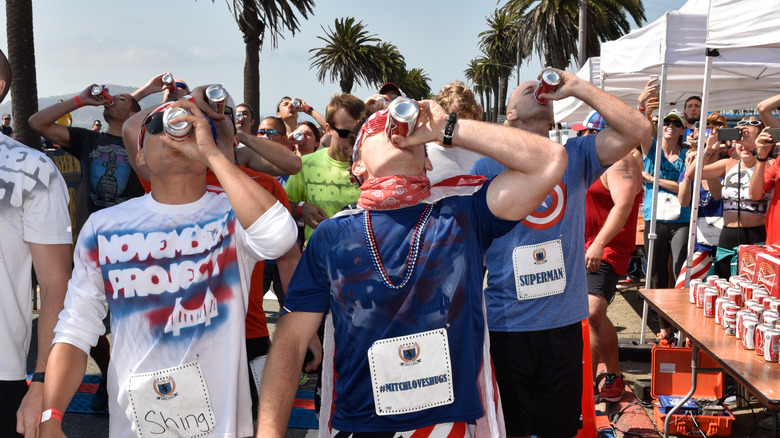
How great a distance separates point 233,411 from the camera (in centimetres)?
205

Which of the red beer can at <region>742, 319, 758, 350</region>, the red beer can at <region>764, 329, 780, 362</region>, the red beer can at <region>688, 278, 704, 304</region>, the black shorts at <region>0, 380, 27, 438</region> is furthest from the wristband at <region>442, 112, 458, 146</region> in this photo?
the red beer can at <region>688, 278, 704, 304</region>

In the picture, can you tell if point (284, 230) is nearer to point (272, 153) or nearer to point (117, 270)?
point (117, 270)

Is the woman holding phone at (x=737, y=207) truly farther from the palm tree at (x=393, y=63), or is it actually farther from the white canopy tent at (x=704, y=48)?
the palm tree at (x=393, y=63)

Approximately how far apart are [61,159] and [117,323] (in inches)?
286

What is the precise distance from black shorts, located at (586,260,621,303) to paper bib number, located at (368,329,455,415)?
3098 mm

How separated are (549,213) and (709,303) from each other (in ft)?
5.14

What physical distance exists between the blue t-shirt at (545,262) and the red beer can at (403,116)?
50.9 inches

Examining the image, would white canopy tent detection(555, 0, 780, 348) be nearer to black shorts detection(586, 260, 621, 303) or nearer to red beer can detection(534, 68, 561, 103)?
black shorts detection(586, 260, 621, 303)

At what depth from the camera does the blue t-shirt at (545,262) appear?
298cm

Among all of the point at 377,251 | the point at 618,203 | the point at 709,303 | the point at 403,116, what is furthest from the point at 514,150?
the point at 618,203

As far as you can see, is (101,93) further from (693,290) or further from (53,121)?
(693,290)

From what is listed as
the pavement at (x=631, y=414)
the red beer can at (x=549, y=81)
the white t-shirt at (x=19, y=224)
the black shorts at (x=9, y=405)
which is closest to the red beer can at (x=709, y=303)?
the pavement at (x=631, y=414)

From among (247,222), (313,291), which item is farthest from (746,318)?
(247,222)

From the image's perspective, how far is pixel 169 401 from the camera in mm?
1974
